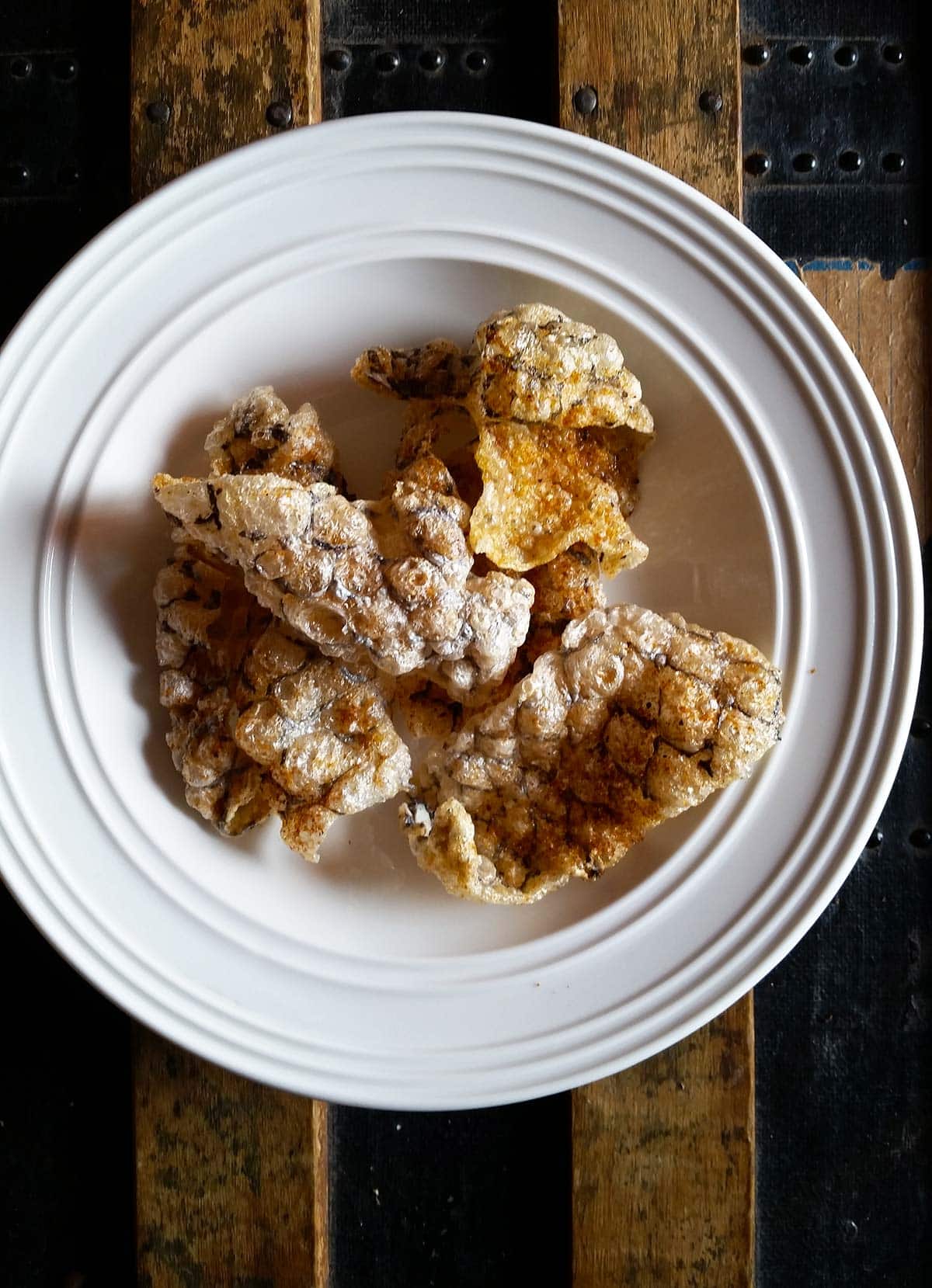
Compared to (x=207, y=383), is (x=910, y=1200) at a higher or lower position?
lower

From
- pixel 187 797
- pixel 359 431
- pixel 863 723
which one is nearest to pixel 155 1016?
pixel 187 797

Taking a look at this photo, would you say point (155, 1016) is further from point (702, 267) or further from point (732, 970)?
point (702, 267)

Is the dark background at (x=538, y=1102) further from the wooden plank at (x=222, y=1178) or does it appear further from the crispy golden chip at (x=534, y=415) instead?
the crispy golden chip at (x=534, y=415)

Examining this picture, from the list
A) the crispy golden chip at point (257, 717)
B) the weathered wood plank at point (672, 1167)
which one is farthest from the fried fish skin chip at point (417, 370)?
the weathered wood plank at point (672, 1167)

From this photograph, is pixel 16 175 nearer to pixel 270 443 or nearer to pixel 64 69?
pixel 64 69

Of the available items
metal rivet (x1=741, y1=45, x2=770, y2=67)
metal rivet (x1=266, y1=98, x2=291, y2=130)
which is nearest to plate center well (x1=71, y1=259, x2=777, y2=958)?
metal rivet (x1=266, y1=98, x2=291, y2=130)

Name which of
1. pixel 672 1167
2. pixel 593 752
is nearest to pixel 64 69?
pixel 593 752
